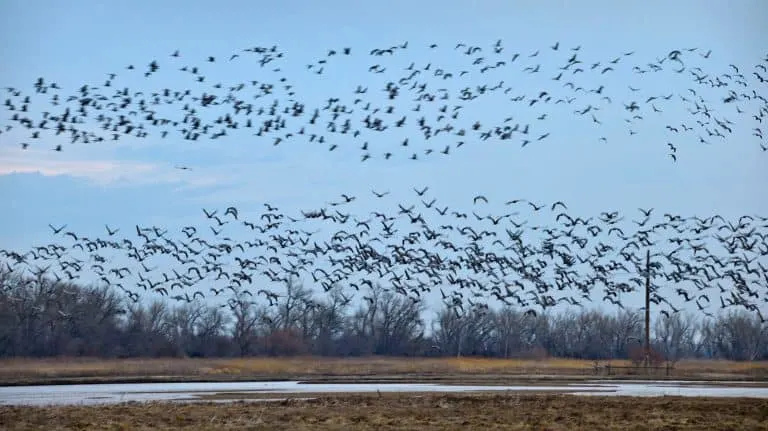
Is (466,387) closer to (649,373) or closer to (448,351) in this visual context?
(649,373)

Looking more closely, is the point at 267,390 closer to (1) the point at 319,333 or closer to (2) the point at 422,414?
(2) the point at 422,414

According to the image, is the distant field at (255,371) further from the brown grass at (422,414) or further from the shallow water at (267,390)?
the brown grass at (422,414)

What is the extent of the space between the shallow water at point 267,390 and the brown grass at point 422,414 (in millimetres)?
5463

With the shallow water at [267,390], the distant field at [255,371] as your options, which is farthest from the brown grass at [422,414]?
the distant field at [255,371]

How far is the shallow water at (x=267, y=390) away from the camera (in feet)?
154

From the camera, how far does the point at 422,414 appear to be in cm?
3712

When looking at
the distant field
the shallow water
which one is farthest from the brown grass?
the distant field

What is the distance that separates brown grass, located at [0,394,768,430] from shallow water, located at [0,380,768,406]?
5463mm

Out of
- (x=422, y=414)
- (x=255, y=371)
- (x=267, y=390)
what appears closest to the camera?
(x=422, y=414)

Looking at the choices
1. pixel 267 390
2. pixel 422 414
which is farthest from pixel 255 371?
pixel 422 414

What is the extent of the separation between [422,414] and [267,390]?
17.3 meters

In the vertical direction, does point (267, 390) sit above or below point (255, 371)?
below

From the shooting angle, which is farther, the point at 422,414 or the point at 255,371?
the point at 255,371

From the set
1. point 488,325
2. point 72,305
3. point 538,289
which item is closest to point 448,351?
point 488,325
